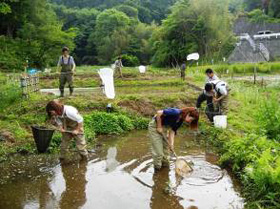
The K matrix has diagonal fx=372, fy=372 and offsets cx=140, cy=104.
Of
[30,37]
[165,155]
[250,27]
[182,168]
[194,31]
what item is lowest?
[182,168]

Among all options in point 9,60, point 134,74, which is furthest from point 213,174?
point 9,60

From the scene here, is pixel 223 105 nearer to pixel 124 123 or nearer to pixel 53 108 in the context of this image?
pixel 124 123

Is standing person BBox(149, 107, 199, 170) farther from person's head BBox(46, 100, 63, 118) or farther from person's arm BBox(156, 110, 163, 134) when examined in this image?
person's head BBox(46, 100, 63, 118)

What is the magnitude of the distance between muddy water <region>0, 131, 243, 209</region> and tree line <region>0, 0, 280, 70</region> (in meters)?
10.8

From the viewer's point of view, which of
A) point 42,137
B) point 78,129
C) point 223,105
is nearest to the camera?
point 78,129

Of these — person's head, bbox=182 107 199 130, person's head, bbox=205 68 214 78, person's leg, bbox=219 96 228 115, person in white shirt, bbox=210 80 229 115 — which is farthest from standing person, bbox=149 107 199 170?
person's leg, bbox=219 96 228 115

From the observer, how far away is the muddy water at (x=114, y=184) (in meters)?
5.98

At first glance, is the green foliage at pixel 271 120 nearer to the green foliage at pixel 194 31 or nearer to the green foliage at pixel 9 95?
the green foliage at pixel 9 95

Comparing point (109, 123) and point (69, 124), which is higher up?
point (69, 124)

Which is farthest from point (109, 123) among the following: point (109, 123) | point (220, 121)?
point (220, 121)

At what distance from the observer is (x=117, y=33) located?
62.2m

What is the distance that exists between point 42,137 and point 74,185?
1897 mm

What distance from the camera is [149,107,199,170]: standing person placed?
22.5ft

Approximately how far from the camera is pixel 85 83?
20.7 m
